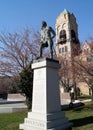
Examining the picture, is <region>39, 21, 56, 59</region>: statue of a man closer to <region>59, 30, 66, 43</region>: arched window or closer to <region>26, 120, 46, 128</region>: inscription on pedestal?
<region>26, 120, 46, 128</region>: inscription on pedestal

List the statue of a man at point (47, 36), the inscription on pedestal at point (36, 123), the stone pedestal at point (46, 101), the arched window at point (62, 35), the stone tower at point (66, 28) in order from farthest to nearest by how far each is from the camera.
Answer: the arched window at point (62, 35) → the stone tower at point (66, 28) → the statue of a man at point (47, 36) → the stone pedestal at point (46, 101) → the inscription on pedestal at point (36, 123)

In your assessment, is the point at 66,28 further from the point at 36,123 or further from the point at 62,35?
the point at 36,123

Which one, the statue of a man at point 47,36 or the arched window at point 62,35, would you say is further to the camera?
the arched window at point 62,35

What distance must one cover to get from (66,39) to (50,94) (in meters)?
56.9

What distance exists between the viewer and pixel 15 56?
2283 cm

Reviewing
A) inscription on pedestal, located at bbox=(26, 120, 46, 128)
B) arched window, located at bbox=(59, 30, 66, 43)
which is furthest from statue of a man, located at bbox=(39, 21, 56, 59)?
arched window, located at bbox=(59, 30, 66, 43)

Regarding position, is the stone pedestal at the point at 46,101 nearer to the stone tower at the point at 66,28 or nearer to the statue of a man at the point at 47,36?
the statue of a man at the point at 47,36

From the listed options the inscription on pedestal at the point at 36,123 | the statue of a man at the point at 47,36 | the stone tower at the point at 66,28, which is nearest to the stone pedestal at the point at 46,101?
the inscription on pedestal at the point at 36,123

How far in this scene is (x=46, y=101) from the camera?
10609 millimetres

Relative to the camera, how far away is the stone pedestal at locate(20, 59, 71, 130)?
10352 mm

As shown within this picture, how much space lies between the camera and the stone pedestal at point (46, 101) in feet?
34.0

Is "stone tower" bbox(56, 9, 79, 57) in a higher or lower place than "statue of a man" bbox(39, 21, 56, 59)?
higher

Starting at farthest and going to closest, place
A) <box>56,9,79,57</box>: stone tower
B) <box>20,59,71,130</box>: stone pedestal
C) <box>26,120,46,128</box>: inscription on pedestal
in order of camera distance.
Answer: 1. <box>56,9,79,57</box>: stone tower
2. <box>20,59,71,130</box>: stone pedestal
3. <box>26,120,46,128</box>: inscription on pedestal

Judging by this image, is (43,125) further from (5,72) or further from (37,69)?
(5,72)
